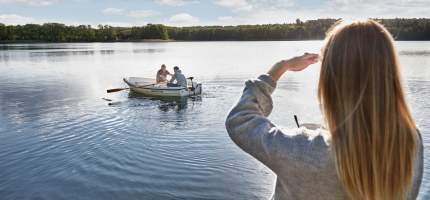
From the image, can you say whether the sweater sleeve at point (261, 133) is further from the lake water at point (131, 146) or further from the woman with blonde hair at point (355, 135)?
the lake water at point (131, 146)

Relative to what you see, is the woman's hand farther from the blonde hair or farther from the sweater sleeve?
the blonde hair

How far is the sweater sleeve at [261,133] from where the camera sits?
140 centimetres

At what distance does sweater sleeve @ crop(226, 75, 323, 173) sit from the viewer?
140 centimetres

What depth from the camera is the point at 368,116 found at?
4.33 feet

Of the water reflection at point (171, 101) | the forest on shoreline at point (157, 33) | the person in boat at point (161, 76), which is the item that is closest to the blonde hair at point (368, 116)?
the water reflection at point (171, 101)

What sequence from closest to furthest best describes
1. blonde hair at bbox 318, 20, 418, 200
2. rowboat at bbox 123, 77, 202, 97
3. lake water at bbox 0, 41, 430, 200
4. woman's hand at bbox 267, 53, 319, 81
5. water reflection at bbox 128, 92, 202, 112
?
blonde hair at bbox 318, 20, 418, 200 < woman's hand at bbox 267, 53, 319, 81 < lake water at bbox 0, 41, 430, 200 < water reflection at bbox 128, 92, 202, 112 < rowboat at bbox 123, 77, 202, 97

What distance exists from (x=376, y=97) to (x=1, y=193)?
9.01m

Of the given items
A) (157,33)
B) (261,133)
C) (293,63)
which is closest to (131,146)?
(293,63)

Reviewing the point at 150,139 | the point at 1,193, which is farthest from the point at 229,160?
the point at 1,193

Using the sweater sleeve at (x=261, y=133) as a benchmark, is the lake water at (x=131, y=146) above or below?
below

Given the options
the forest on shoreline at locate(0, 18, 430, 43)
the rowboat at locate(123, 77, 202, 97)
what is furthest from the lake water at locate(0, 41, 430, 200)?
the forest on shoreline at locate(0, 18, 430, 43)

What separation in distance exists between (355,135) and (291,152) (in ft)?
0.71

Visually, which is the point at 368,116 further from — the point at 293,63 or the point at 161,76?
the point at 161,76

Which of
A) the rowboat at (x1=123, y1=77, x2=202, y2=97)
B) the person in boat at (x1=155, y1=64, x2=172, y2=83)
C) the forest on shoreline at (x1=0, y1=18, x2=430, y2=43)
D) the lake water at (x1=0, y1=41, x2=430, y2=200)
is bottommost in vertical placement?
the lake water at (x1=0, y1=41, x2=430, y2=200)
